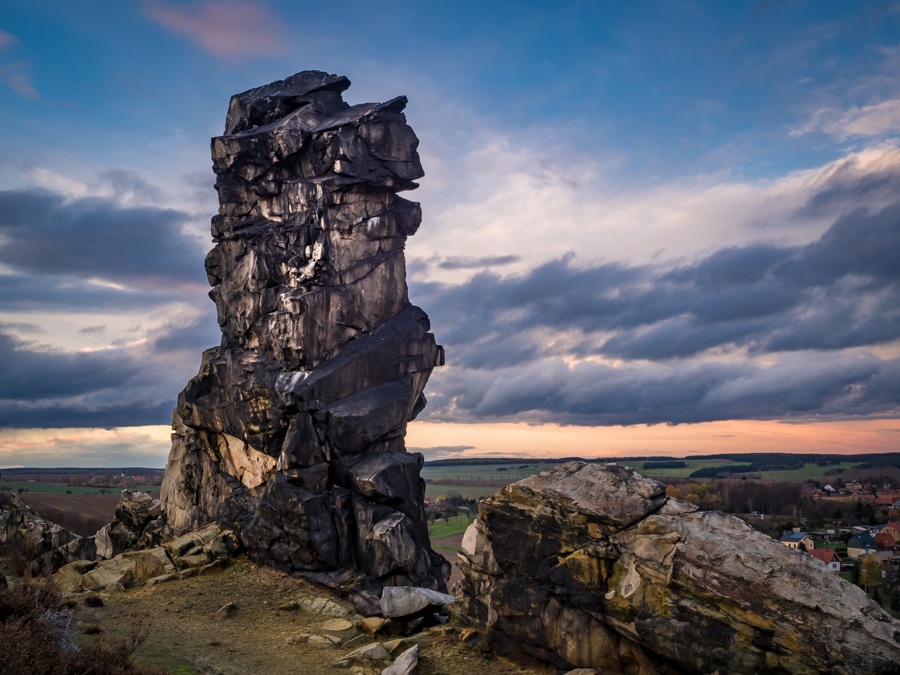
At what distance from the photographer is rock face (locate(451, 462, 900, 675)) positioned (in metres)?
14.3

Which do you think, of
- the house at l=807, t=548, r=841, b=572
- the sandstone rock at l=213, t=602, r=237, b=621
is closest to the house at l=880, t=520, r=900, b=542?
the house at l=807, t=548, r=841, b=572

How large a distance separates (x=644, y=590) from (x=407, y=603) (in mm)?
10783

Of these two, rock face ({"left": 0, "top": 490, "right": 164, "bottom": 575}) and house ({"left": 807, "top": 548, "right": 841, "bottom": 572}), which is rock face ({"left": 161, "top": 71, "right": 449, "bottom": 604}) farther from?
house ({"left": 807, "top": 548, "right": 841, "bottom": 572})

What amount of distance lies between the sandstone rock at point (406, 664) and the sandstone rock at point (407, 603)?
349 centimetres

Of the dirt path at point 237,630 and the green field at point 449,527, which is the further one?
the green field at point 449,527

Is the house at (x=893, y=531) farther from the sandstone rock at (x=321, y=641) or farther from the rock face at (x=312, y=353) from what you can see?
the sandstone rock at (x=321, y=641)

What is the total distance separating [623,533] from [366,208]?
24.4 m

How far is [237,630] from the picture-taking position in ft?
82.9

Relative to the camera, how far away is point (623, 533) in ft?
58.4

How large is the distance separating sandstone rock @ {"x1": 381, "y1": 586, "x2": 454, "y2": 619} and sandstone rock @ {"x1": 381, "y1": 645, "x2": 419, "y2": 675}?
3.49 m

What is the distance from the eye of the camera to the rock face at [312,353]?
31.0 m

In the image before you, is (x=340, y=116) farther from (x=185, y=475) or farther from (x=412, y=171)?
(x=185, y=475)

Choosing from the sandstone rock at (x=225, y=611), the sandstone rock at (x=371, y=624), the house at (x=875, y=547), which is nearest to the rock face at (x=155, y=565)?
the sandstone rock at (x=225, y=611)

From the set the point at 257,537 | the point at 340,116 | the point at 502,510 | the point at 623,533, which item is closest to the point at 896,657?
the point at 623,533
